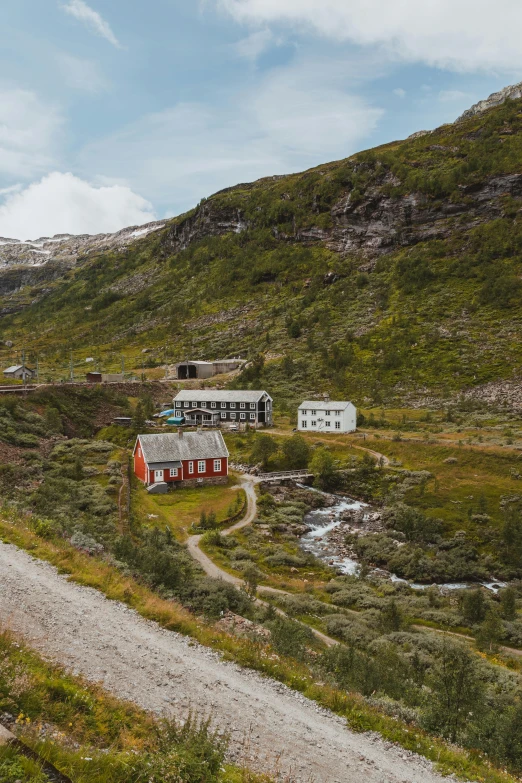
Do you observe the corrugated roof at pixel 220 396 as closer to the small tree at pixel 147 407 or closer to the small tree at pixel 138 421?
the small tree at pixel 147 407

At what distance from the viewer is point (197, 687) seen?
11.0 m

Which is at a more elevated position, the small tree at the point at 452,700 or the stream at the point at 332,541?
Answer: the small tree at the point at 452,700

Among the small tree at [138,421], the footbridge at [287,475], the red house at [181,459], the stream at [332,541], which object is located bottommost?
the stream at [332,541]

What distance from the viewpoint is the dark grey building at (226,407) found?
77.1m

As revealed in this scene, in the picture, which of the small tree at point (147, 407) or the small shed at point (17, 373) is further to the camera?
the small shed at point (17, 373)

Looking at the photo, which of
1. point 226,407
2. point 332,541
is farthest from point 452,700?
point 226,407

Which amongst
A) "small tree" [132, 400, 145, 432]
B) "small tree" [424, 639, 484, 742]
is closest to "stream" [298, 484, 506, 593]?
"small tree" [424, 639, 484, 742]

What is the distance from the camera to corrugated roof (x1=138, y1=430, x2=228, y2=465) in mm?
51531

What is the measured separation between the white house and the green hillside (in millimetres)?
17677

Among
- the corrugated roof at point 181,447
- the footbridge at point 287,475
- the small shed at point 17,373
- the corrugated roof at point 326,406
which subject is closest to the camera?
the corrugated roof at point 181,447

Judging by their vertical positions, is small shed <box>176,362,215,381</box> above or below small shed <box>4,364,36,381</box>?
below

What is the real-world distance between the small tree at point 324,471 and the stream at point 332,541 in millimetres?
1162

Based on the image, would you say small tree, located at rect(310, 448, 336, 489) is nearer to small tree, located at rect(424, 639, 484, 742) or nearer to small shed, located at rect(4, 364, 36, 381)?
small tree, located at rect(424, 639, 484, 742)

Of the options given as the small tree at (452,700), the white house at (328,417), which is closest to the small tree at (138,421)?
the white house at (328,417)
